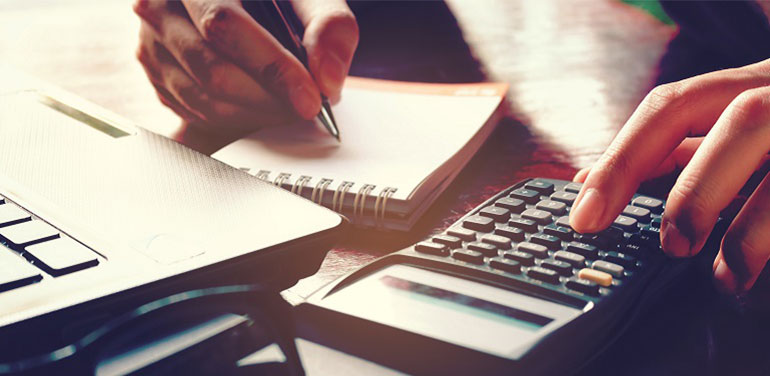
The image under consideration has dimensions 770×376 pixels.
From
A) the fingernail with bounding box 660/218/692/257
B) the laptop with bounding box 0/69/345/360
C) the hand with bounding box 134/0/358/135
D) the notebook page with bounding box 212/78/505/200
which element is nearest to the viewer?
the laptop with bounding box 0/69/345/360

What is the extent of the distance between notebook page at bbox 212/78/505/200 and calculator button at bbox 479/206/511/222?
0.05 m

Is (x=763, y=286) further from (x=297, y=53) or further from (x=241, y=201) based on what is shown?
(x=297, y=53)

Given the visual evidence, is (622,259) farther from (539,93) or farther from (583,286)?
(539,93)

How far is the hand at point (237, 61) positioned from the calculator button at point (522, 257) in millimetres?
269

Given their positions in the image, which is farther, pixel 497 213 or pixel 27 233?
pixel 497 213

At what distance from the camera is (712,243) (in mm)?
384

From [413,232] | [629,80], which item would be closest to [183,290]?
[413,232]

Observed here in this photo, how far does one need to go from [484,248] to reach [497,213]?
0.05m

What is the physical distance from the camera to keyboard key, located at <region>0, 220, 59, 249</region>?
0.29m

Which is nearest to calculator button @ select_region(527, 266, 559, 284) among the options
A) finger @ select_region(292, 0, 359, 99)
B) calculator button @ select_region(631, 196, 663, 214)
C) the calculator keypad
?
the calculator keypad

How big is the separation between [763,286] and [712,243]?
3 centimetres

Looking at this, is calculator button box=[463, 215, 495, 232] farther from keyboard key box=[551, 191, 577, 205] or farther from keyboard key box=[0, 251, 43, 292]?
keyboard key box=[0, 251, 43, 292]

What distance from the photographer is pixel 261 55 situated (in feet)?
1.93

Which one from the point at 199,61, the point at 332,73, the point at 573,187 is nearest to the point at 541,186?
the point at 573,187
